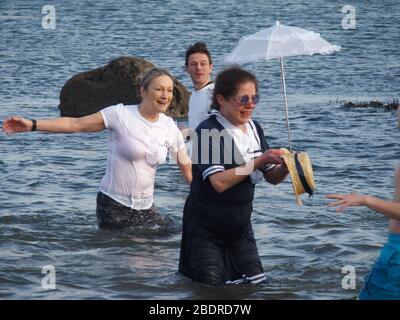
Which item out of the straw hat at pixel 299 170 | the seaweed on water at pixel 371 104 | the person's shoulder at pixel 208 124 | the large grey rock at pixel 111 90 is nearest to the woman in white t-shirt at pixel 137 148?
the person's shoulder at pixel 208 124

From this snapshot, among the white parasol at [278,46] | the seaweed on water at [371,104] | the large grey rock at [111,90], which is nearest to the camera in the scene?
the white parasol at [278,46]

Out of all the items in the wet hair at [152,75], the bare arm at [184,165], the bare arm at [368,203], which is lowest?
the bare arm at [368,203]

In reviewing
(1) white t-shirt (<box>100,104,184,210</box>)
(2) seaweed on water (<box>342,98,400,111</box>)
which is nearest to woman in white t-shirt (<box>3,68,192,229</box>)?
(1) white t-shirt (<box>100,104,184,210</box>)

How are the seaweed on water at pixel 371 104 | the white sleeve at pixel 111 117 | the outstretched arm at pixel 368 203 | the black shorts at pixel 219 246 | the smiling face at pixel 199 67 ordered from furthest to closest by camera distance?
the seaweed on water at pixel 371 104 < the smiling face at pixel 199 67 < the white sleeve at pixel 111 117 < the black shorts at pixel 219 246 < the outstretched arm at pixel 368 203

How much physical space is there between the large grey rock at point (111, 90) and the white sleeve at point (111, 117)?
9681 mm

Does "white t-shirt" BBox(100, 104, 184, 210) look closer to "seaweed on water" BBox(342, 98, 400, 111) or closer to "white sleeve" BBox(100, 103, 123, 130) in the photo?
"white sleeve" BBox(100, 103, 123, 130)

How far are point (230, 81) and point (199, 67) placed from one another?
372 cm

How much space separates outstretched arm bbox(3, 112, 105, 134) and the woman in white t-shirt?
11 millimetres

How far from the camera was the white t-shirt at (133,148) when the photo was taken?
9844 mm

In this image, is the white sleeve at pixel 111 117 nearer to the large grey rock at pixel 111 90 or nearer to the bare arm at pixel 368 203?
the bare arm at pixel 368 203

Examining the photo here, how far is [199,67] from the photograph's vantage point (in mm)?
11523

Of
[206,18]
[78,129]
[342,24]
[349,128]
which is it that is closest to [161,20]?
[206,18]

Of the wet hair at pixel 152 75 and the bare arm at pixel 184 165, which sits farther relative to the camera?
the bare arm at pixel 184 165

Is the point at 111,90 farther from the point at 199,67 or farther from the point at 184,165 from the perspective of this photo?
the point at 184,165
